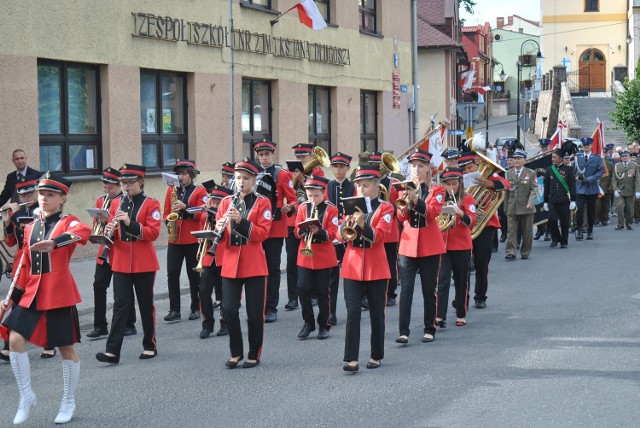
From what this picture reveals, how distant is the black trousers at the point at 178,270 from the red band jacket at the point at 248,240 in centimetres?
280

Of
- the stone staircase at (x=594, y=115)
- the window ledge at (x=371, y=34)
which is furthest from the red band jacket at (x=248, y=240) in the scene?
the stone staircase at (x=594, y=115)

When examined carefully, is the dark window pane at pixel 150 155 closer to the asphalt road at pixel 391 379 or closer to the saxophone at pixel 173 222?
the asphalt road at pixel 391 379

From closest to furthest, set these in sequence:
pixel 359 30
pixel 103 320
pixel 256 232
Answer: pixel 256 232 → pixel 103 320 → pixel 359 30

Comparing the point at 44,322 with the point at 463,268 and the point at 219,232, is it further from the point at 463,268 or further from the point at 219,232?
the point at 463,268

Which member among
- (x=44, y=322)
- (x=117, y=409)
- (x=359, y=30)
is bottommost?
(x=117, y=409)

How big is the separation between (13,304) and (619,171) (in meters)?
20.4

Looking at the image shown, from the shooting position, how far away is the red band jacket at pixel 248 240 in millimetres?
9383

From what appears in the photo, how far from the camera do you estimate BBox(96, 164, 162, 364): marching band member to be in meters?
9.90

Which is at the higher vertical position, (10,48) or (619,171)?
(10,48)

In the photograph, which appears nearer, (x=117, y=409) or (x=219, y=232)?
(x=117, y=409)

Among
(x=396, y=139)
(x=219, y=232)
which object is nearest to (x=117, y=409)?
(x=219, y=232)

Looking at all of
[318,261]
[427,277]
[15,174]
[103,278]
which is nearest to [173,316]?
[103,278]

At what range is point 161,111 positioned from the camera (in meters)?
20.6

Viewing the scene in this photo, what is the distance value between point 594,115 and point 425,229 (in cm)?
4831
